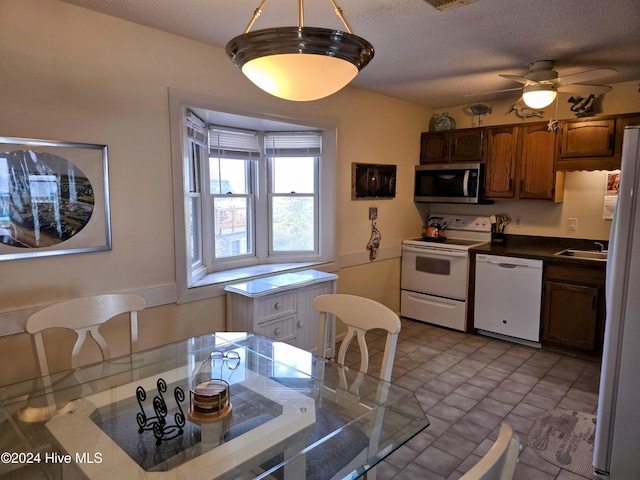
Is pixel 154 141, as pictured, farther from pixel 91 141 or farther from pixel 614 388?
pixel 614 388

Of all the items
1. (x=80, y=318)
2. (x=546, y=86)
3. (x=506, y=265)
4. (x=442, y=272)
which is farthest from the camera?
(x=442, y=272)

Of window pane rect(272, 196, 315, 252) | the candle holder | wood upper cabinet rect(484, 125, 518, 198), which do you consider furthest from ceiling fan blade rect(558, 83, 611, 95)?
the candle holder

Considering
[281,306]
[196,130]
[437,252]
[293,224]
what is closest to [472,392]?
[281,306]

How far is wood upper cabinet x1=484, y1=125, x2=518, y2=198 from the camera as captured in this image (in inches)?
165

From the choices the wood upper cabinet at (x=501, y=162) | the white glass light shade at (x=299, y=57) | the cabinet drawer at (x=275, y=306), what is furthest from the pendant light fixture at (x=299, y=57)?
the wood upper cabinet at (x=501, y=162)

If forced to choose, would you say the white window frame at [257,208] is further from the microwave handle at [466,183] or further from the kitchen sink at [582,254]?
the kitchen sink at [582,254]

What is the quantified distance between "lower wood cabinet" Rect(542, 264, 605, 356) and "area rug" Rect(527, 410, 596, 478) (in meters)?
1.02

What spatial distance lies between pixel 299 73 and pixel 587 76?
2.33 m

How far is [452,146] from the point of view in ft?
15.1

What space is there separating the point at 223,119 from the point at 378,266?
86.5 inches

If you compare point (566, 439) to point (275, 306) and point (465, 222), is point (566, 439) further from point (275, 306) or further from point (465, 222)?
point (465, 222)

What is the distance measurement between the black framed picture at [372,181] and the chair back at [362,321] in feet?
6.67

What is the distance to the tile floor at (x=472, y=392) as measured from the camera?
7.41 ft

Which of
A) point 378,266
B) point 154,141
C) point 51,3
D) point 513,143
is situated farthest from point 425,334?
point 51,3
